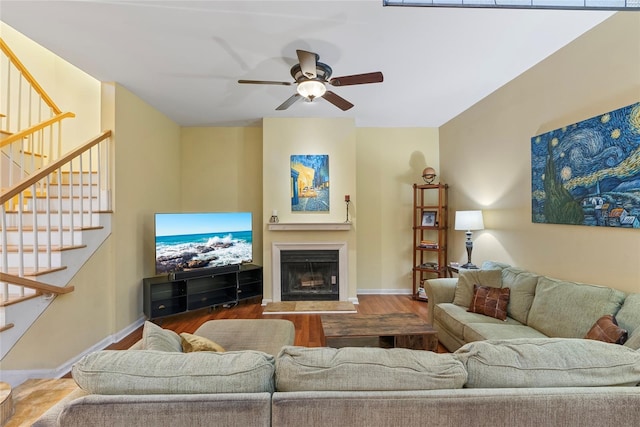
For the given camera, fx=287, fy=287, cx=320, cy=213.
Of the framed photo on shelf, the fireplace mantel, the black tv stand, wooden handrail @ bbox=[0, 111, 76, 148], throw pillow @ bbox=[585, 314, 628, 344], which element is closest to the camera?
throw pillow @ bbox=[585, 314, 628, 344]

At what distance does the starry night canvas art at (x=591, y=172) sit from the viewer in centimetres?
196

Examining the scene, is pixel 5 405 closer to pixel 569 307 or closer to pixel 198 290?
pixel 198 290

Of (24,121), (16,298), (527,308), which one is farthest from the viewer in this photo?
(24,121)

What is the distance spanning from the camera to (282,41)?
2.43m

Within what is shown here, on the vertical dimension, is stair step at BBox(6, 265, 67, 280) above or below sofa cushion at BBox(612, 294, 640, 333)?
above

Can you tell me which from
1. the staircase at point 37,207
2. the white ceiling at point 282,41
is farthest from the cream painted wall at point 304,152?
the staircase at point 37,207

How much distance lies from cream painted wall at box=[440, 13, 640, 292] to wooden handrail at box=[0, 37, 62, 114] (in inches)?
202

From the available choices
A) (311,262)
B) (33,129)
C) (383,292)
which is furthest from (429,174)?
(33,129)

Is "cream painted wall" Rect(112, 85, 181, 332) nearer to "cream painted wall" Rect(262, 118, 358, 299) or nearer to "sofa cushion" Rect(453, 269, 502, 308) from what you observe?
"cream painted wall" Rect(262, 118, 358, 299)

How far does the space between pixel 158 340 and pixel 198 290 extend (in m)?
2.81

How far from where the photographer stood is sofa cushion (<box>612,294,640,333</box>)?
5.59 feet

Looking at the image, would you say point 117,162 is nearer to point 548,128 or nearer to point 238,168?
point 238,168

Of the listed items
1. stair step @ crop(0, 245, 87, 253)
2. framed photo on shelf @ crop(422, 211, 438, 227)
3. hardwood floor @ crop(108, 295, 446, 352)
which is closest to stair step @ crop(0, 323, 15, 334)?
stair step @ crop(0, 245, 87, 253)

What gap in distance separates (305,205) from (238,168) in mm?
1384
